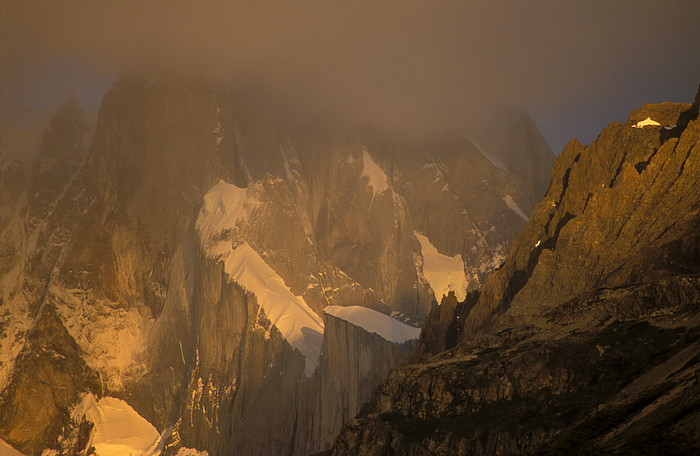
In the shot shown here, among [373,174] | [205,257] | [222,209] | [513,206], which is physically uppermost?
[373,174]

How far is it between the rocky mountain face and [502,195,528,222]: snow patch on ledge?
245ft

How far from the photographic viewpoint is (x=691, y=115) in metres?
114

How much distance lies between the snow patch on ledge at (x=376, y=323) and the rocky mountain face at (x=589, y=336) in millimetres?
33083

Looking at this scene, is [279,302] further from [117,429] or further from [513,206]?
[513,206]

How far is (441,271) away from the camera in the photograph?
189 metres

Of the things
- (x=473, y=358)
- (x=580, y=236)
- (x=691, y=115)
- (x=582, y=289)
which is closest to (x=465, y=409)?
(x=473, y=358)

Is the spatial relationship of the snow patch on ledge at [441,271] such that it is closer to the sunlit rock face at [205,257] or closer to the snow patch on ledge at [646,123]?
the sunlit rock face at [205,257]

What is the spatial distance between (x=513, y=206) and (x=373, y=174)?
26671mm

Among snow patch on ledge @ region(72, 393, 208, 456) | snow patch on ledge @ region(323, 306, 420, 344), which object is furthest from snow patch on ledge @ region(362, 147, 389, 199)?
snow patch on ledge @ region(72, 393, 208, 456)

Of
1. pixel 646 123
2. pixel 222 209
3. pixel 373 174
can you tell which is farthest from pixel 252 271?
pixel 646 123

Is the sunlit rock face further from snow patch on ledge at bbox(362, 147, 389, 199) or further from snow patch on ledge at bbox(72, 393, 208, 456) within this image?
snow patch on ledge at bbox(72, 393, 208, 456)

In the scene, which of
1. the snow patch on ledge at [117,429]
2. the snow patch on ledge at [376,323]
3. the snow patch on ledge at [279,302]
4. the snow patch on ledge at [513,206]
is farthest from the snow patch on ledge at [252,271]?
the snow patch on ledge at [513,206]

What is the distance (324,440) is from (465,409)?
199 feet

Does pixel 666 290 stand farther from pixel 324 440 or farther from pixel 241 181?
pixel 241 181
